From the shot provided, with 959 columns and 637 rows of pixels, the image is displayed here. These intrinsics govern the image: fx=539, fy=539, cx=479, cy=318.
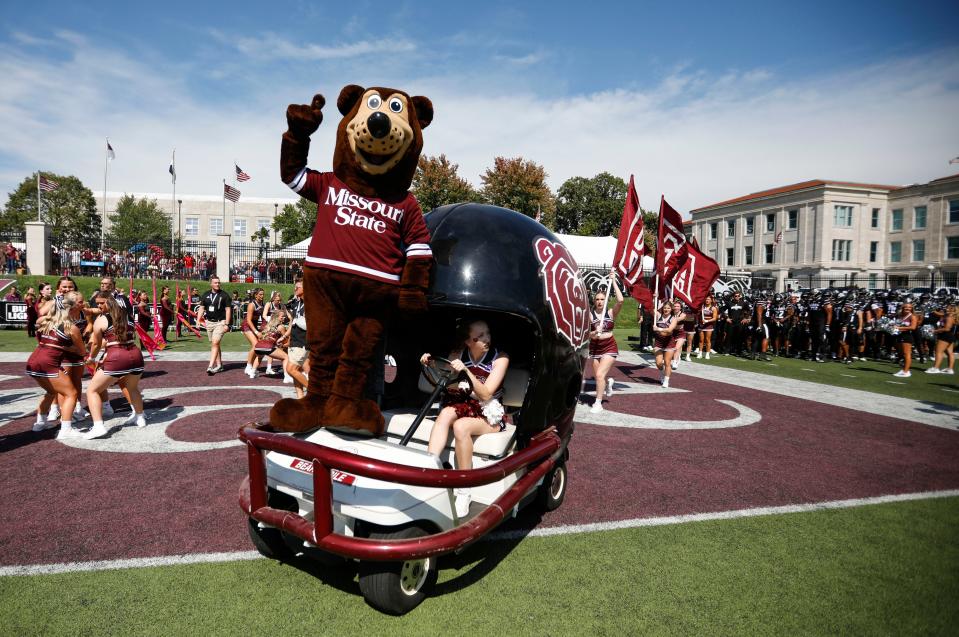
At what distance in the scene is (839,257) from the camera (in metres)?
50.9

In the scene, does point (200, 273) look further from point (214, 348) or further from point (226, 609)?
point (226, 609)

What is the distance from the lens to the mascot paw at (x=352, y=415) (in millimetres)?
3479

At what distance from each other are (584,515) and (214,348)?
28.9 ft

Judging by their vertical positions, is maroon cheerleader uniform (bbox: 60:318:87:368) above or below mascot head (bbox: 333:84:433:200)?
below

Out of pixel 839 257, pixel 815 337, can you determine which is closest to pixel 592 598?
pixel 815 337

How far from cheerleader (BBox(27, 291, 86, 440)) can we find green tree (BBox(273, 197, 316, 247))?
44.6m

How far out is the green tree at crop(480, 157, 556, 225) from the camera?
45.7 m

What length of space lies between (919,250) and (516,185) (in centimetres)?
3714

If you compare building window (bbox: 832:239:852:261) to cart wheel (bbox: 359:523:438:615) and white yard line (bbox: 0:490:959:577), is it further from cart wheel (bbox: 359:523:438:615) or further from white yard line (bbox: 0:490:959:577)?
cart wheel (bbox: 359:523:438:615)

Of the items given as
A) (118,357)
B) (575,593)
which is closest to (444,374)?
(575,593)

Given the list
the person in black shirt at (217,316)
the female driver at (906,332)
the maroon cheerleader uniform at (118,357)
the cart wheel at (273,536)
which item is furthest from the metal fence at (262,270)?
the cart wheel at (273,536)

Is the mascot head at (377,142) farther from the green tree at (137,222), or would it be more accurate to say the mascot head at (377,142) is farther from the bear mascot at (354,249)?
the green tree at (137,222)

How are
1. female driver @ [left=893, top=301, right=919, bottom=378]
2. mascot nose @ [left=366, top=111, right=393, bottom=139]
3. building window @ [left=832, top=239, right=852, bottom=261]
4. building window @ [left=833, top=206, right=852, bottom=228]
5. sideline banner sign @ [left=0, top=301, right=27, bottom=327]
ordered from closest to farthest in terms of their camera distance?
mascot nose @ [left=366, top=111, right=393, bottom=139] < female driver @ [left=893, top=301, right=919, bottom=378] < sideline banner sign @ [left=0, top=301, right=27, bottom=327] < building window @ [left=833, top=206, right=852, bottom=228] < building window @ [left=832, top=239, right=852, bottom=261]

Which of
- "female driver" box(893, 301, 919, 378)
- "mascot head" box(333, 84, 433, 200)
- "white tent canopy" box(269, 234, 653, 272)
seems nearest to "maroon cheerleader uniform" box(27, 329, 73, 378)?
"mascot head" box(333, 84, 433, 200)
